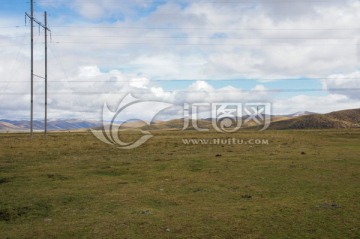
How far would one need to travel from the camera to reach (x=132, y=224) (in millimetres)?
11273

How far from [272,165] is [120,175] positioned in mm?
10726

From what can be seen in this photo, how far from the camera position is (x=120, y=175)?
22.1 meters

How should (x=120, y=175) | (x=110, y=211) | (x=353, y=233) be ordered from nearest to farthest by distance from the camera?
(x=353, y=233)
(x=110, y=211)
(x=120, y=175)

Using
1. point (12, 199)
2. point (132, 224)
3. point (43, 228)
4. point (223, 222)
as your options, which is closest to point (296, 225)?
point (223, 222)

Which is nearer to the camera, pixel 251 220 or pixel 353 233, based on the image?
pixel 353 233

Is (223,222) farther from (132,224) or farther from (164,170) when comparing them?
(164,170)

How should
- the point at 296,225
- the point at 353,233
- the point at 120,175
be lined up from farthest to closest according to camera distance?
1. the point at 120,175
2. the point at 296,225
3. the point at 353,233

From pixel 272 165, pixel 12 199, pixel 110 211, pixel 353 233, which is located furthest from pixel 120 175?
pixel 353 233

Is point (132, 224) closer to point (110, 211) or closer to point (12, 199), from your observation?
point (110, 211)

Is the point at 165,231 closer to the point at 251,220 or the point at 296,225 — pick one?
the point at 251,220

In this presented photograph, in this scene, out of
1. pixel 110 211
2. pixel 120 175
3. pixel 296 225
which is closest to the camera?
pixel 296 225

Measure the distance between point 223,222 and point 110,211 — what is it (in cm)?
432

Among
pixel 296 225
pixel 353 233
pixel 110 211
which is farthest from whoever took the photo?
pixel 110 211

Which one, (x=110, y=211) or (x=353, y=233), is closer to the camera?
(x=353, y=233)
